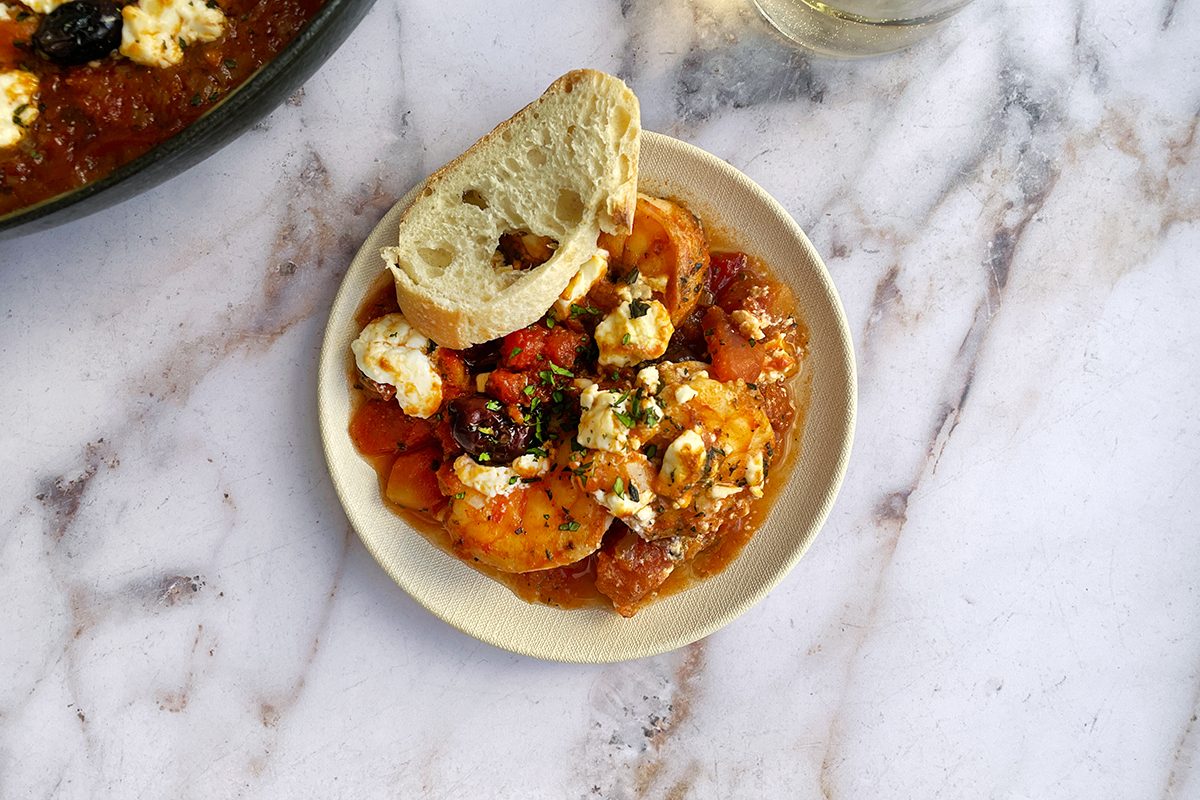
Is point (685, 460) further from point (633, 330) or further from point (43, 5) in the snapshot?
point (43, 5)

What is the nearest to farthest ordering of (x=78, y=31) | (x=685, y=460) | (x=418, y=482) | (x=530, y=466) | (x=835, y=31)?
(x=78, y=31), (x=685, y=460), (x=530, y=466), (x=418, y=482), (x=835, y=31)

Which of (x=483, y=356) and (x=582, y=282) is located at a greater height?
(x=582, y=282)

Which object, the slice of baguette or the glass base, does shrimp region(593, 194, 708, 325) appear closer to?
the slice of baguette

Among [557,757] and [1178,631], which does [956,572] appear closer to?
[1178,631]

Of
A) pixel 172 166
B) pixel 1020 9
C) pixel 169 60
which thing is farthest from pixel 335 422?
pixel 1020 9

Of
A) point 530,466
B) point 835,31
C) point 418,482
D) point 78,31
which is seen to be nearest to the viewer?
point 78,31

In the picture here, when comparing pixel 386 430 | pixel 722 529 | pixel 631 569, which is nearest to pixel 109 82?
pixel 386 430

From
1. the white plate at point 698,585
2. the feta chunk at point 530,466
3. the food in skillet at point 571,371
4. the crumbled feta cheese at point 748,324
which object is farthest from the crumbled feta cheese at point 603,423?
the white plate at point 698,585

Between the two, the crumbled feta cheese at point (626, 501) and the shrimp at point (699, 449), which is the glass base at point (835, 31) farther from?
the crumbled feta cheese at point (626, 501)
